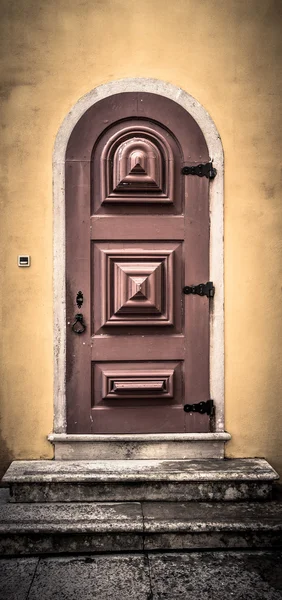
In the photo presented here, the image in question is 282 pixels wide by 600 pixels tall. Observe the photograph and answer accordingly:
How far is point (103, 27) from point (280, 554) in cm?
356

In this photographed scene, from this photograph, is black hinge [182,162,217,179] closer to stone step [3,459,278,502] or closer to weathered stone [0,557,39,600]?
stone step [3,459,278,502]

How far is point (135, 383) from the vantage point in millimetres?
3525

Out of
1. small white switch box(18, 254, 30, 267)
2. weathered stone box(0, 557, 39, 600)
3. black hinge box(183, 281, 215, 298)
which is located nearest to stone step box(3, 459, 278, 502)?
weathered stone box(0, 557, 39, 600)

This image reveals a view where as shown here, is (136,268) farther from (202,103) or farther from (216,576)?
(216,576)

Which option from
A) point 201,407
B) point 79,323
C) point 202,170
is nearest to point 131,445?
point 201,407

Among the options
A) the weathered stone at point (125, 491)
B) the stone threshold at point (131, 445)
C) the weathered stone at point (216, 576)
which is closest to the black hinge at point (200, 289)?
the stone threshold at point (131, 445)

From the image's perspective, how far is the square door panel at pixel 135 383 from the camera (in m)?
3.53

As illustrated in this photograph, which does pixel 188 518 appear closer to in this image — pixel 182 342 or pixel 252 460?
pixel 252 460

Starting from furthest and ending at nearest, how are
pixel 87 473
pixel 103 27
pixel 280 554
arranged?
pixel 103 27 → pixel 87 473 → pixel 280 554

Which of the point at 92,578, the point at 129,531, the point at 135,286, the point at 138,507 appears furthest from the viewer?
the point at 135,286

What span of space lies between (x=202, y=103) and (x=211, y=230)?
885 millimetres

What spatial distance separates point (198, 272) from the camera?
357 cm

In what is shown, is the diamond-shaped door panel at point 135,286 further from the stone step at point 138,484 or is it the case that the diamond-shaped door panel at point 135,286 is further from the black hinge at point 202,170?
the stone step at point 138,484

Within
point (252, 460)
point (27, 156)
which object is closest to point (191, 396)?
point (252, 460)
